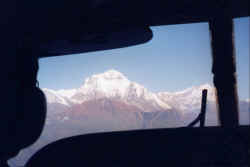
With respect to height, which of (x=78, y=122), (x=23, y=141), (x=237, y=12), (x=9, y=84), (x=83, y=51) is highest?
(x=237, y=12)

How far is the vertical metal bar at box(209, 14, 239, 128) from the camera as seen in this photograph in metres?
2.19

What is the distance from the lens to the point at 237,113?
2.19m

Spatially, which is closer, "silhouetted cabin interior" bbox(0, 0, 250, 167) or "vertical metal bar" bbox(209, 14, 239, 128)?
"silhouetted cabin interior" bbox(0, 0, 250, 167)

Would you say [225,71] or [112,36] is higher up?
[112,36]

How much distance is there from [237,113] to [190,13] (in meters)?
0.90

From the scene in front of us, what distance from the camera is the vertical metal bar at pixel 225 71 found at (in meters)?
2.19

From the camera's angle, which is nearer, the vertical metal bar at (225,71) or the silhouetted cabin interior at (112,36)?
the silhouetted cabin interior at (112,36)

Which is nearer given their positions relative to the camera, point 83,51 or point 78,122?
point 83,51

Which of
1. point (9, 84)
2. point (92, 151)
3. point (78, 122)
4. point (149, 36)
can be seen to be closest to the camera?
point (92, 151)

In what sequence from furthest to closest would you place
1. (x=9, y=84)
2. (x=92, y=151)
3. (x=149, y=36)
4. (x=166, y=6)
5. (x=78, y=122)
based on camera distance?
(x=78, y=122) → (x=149, y=36) → (x=9, y=84) → (x=166, y=6) → (x=92, y=151)

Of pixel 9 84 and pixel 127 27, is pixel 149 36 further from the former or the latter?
pixel 9 84

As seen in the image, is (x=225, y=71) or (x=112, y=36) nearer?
(x=225, y=71)

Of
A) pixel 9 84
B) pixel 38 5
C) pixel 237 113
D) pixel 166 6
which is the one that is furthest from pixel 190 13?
pixel 9 84

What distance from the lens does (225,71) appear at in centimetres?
224
